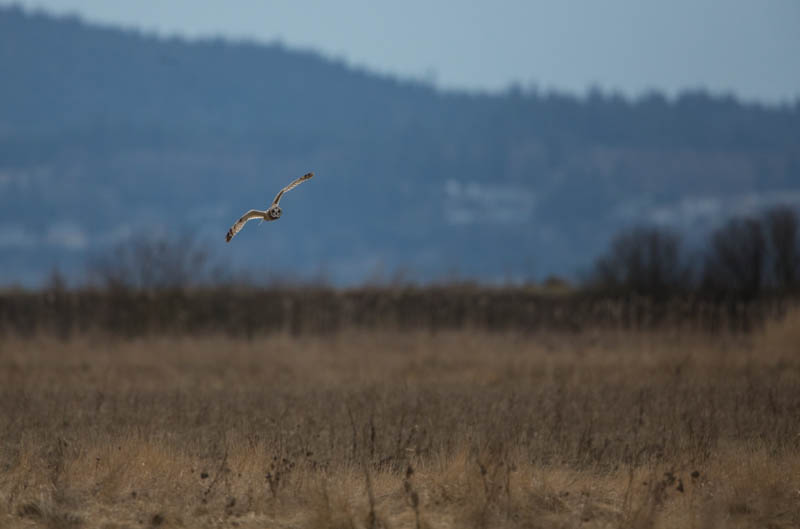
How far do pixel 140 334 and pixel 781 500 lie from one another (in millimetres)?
18729

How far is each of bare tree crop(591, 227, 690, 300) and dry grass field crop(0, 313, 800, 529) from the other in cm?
1011

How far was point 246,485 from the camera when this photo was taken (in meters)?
9.35

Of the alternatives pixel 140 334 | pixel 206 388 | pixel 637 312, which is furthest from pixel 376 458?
pixel 637 312

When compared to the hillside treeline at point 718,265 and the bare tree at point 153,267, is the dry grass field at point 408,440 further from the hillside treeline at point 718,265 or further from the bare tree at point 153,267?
the hillside treeline at point 718,265

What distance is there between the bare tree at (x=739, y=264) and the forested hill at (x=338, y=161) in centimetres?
9148

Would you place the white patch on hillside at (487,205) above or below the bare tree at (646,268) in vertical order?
above

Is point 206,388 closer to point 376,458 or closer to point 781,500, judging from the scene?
point 376,458

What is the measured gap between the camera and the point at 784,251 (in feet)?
99.6

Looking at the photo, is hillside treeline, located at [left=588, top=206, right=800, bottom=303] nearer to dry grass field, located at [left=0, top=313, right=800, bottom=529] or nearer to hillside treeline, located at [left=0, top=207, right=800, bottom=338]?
hillside treeline, located at [left=0, top=207, right=800, bottom=338]

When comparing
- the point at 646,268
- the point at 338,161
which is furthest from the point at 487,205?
the point at 646,268

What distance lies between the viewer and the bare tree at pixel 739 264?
29733 millimetres

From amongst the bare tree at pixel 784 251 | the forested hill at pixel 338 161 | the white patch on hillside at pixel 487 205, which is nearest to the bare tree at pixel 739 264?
the bare tree at pixel 784 251

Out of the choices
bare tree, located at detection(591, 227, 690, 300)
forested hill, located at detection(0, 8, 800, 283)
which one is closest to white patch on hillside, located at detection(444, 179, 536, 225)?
forested hill, located at detection(0, 8, 800, 283)

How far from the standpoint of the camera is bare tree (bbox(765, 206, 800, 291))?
1171 inches
